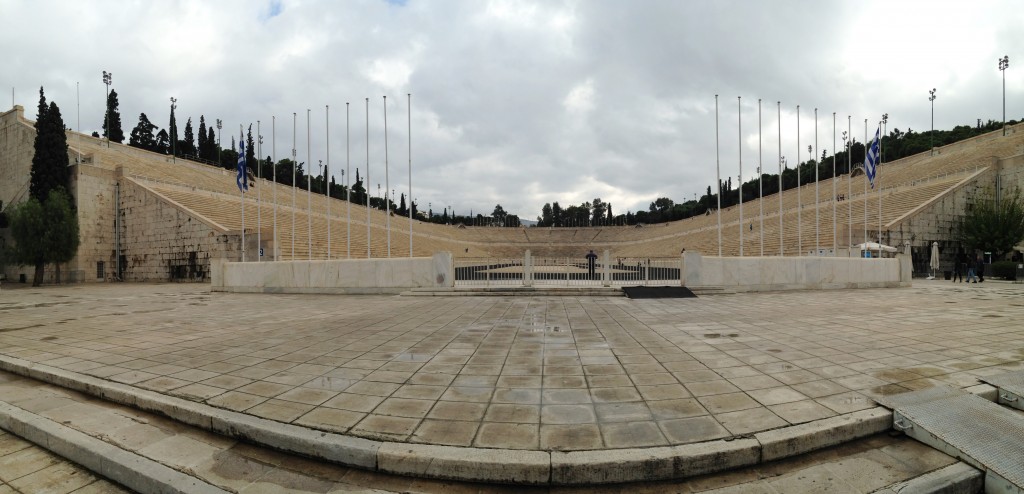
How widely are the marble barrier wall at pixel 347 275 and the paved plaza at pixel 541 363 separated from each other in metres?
4.93

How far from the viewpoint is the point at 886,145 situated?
7306 centimetres

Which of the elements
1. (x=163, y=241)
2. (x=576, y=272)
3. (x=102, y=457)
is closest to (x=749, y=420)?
(x=102, y=457)

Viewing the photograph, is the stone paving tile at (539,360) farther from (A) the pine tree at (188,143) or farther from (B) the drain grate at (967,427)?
(A) the pine tree at (188,143)

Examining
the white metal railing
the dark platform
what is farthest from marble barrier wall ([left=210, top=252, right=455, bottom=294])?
the dark platform

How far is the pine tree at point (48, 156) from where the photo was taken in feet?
96.9

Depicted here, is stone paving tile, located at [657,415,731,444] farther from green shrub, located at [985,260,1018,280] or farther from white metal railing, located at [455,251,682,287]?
green shrub, located at [985,260,1018,280]

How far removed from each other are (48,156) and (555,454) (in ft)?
147

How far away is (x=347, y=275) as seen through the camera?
627 inches

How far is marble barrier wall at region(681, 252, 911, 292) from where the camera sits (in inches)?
580

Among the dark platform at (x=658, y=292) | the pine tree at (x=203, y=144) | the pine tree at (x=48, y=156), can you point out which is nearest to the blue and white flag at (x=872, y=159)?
the dark platform at (x=658, y=292)

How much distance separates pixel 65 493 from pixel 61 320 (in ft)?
33.8

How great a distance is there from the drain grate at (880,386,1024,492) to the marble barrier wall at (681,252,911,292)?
10999 millimetres

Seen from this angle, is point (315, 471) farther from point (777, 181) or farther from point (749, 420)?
point (777, 181)

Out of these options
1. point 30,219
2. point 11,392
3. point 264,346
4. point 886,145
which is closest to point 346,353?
point 264,346
